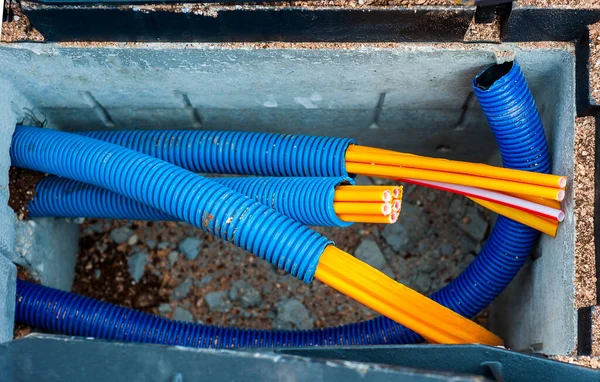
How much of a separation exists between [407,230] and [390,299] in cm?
83

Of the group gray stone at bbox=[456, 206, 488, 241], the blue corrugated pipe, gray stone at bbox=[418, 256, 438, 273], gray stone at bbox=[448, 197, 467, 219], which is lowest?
the blue corrugated pipe

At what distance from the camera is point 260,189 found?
5.78 ft

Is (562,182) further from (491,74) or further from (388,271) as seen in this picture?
(388,271)

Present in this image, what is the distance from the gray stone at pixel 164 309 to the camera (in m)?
2.40

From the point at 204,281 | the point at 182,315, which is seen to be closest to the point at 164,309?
the point at 182,315

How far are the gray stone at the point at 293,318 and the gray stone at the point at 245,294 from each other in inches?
3.6

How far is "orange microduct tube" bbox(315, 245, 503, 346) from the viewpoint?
5.35ft

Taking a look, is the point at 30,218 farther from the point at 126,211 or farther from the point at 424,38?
the point at 424,38

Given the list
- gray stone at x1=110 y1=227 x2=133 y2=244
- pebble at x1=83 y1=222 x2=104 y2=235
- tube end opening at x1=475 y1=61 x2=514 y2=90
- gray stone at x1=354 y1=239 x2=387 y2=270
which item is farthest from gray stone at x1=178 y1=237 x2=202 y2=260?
tube end opening at x1=475 y1=61 x2=514 y2=90

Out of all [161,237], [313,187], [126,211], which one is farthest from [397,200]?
[161,237]

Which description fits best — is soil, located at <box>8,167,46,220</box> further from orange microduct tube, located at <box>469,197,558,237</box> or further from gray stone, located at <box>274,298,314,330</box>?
orange microduct tube, located at <box>469,197,558,237</box>

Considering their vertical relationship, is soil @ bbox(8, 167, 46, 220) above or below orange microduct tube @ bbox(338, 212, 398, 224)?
above

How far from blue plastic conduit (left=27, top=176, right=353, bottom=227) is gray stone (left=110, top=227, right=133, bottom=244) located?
428mm

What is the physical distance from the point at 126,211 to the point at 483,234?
127 cm
